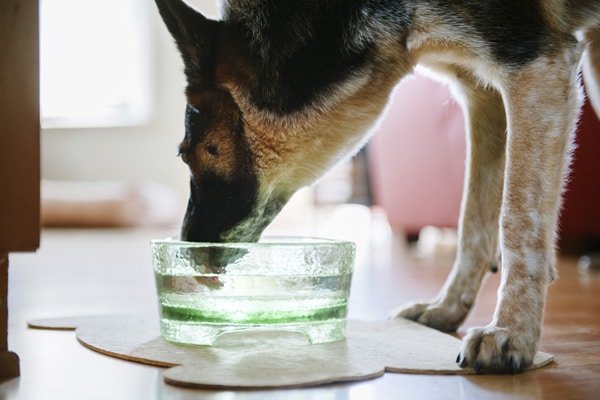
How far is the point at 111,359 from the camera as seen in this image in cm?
120

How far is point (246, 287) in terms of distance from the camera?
1268 mm

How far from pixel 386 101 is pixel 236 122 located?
0.32 m

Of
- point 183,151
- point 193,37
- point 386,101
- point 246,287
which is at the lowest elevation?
point 246,287

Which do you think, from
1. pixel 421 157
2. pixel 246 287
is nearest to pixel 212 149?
pixel 246 287

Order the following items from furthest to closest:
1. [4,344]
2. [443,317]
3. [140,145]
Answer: [140,145] → [443,317] → [4,344]

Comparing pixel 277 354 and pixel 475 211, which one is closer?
pixel 277 354

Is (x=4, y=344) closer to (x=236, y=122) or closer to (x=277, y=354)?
(x=277, y=354)

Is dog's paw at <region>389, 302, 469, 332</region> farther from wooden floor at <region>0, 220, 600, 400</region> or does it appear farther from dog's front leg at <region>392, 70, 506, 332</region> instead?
wooden floor at <region>0, 220, 600, 400</region>

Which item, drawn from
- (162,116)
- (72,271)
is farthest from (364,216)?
(72,271)

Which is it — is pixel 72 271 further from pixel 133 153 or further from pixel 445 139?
pixel 133 153

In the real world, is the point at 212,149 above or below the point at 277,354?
above

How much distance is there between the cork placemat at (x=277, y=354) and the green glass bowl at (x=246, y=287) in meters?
0.04

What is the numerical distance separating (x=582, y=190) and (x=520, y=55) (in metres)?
1.97

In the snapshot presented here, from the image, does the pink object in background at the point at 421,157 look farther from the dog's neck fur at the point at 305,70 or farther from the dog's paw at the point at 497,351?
the dog's paw at the point at 497,351
